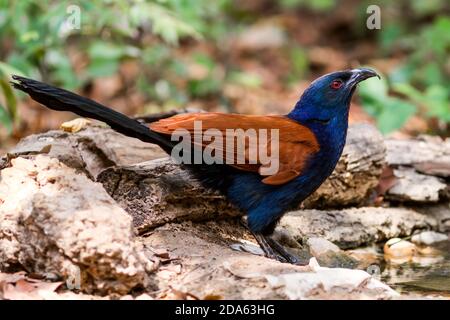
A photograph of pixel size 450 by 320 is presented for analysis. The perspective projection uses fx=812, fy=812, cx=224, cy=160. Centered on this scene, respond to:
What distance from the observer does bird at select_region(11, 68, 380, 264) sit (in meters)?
4.55

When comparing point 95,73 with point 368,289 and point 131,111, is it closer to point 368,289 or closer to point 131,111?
point 131,111

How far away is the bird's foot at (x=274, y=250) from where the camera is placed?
472 centimetres

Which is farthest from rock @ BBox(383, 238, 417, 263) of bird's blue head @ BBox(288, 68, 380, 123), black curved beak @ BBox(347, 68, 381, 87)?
black curved beak @ BBox(347, 68, 381, 87)

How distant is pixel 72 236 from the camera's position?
143 inches

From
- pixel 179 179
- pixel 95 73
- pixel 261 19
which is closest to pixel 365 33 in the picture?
pixel 261 19

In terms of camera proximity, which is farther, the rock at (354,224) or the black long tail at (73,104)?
the rock at (354,224)

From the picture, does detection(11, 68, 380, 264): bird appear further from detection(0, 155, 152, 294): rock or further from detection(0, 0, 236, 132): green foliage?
detection(0, 0, 236, 132): green foliage

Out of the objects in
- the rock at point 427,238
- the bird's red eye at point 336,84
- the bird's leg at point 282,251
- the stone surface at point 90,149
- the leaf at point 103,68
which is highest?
the leaf at point 103,68

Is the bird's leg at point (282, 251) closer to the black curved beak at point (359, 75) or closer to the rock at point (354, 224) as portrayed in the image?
the rock at point (354, 224)

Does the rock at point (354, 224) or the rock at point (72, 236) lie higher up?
the rock at point (72, 236)

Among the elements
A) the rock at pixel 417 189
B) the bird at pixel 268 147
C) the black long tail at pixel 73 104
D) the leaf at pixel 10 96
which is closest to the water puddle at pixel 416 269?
the rock at pixel 417 189

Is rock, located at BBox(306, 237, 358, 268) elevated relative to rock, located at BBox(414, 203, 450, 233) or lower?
lower

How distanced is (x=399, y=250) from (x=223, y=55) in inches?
223

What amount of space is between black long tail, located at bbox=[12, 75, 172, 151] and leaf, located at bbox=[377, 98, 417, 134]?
11.1ft
